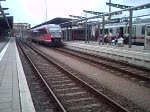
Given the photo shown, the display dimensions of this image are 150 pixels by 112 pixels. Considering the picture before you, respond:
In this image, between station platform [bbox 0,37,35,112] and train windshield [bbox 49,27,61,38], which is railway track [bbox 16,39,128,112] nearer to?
station platform [bbox 0,37,35,112]

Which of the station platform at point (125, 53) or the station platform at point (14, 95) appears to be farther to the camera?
the station platform at point (125, 53)

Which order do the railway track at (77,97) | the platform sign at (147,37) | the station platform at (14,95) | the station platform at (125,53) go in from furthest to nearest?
1. the platform sign at (147,37)
2. the station platform at (125,53)
3. the railway track at (77,97)
4. the station platform at (14,95)

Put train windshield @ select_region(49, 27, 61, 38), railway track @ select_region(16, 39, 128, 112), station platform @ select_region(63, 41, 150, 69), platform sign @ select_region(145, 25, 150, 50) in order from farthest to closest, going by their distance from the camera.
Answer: train windshield @ select_region(49, 27, 61, 38) → platform sign @ select_region(145, 25, 150, 50) → station platform @ select_region(63, 41, 150, 69) → railway track @ select_region(16, 39, 128, 112)

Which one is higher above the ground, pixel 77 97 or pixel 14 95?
pixel 14 95

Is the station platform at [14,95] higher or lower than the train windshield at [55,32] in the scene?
lower

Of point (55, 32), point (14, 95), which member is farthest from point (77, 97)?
point (55, 32)

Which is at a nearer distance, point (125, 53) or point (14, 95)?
point (14, 95)

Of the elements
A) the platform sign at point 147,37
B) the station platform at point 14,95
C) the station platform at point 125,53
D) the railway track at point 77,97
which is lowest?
the railway track at point 77,97

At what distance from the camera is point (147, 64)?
15.3 m

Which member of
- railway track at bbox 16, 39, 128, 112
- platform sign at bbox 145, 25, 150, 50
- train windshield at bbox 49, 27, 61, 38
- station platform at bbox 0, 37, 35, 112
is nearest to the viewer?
station platform at bbox 0, 37, 35, 112

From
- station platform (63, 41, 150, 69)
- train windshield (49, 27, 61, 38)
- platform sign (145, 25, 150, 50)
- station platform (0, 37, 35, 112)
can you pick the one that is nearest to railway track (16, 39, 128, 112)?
station platform (0, 37, 35, 112)

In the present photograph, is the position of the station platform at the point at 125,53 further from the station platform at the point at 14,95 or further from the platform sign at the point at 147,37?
the station platform at the point at 14,95

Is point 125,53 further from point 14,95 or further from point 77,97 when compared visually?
point 14,95

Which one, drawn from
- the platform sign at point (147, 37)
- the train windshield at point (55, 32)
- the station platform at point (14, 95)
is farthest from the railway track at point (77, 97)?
the train windshield at point (55, 32)
